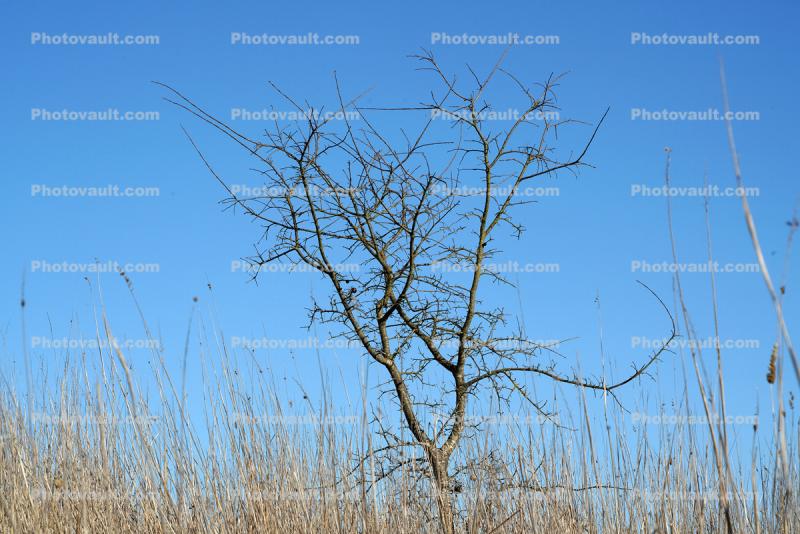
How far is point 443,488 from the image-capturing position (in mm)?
4270

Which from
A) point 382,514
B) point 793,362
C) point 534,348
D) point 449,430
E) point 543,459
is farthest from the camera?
point 534,348

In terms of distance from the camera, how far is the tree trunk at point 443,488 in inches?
159

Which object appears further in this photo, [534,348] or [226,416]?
[534,348]

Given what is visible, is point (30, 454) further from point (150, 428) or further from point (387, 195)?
point (387, 195)

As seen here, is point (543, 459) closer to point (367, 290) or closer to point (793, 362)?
point (367, 290)

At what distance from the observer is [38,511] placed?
4.43m

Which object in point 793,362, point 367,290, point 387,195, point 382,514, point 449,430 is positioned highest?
point 387,195

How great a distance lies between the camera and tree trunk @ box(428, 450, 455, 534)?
4047mm

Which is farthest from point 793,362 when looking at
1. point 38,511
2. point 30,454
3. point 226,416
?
point 30,454

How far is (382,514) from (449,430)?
0.82 meters

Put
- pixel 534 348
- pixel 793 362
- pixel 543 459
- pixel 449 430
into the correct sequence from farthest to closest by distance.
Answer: pixel 534 348 < pixel 449 430 < pixel 543 459 < pixel 793 362

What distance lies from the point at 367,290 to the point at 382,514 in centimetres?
143

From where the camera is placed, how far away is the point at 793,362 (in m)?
1.99

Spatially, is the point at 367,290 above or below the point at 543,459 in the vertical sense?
above
